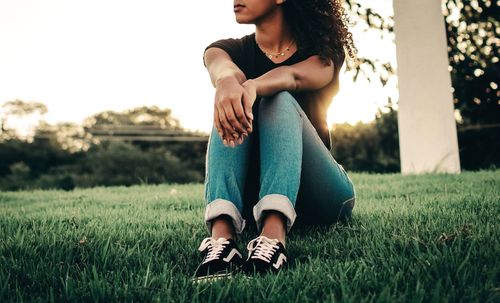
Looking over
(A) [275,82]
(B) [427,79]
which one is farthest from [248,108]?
(B) [427,79]

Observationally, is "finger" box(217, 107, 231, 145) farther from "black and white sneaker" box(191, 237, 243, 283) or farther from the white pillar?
the white pillar

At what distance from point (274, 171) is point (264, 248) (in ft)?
1.13

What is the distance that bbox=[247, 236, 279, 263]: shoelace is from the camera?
167 cm

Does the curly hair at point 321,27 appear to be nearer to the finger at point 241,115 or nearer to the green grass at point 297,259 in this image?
the finger at point 241,115

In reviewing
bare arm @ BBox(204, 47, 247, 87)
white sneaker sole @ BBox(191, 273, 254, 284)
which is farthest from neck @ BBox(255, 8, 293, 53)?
white sneaker sole @ BBox(191, 273, 254, 284)

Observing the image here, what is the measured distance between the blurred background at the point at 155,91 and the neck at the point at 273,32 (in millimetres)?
163

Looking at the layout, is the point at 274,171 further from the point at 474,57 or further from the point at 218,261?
the point at 474,57

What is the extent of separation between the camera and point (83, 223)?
8.55 ft

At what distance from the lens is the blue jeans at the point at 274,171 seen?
6.25 feet

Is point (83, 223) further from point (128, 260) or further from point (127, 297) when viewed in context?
point (127, 297)

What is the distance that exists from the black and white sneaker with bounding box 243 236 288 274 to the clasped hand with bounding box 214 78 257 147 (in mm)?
405

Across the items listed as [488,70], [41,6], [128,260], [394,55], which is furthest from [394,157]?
[128,260]

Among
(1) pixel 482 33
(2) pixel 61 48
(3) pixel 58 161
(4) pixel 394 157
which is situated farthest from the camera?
(3) pixel 58 161

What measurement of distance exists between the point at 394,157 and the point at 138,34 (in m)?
10.9
